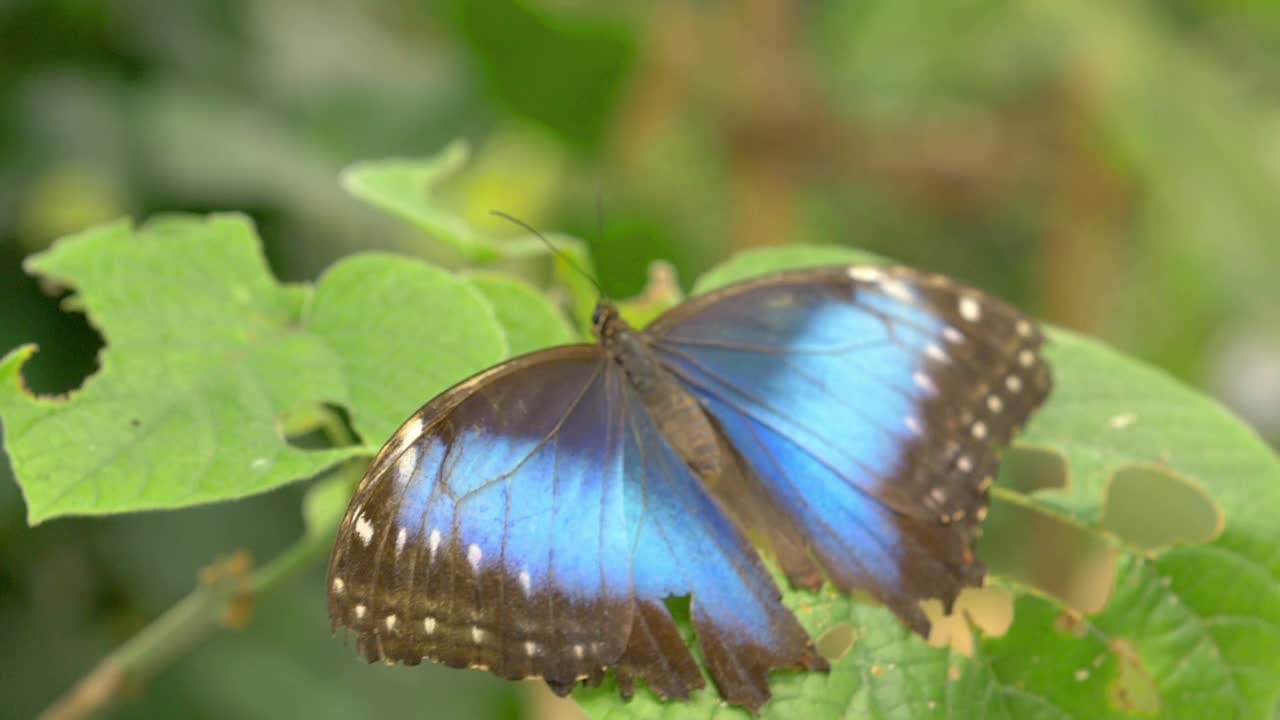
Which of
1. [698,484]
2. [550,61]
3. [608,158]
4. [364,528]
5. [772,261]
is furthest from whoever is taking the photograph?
[608,158]

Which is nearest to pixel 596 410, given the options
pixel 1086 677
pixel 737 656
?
pixel 737 656

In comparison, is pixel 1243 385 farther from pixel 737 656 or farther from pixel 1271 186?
pixel 737 656

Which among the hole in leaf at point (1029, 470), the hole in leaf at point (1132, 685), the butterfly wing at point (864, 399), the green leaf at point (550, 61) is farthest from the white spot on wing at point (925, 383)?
the green leaf at point (550, 61)

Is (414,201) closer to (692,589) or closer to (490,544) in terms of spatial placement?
(490,544)

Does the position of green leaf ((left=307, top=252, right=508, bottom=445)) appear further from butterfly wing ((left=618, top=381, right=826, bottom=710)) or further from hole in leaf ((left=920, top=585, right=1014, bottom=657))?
hole in leaf ((left=920, top=585, right=1014, bottom=657))

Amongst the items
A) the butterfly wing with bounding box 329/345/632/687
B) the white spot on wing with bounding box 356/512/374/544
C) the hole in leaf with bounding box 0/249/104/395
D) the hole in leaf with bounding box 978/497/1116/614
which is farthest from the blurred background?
the white spot on wing with bounding box 356/512/374/544

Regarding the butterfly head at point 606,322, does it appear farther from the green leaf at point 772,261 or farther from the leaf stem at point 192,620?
the leaf stem at point 192,620


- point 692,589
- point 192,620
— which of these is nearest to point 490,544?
point 692,589
